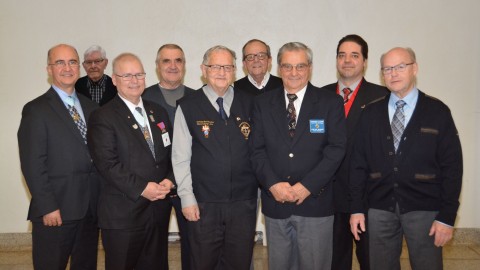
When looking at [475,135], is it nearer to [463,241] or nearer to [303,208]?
[463,241]

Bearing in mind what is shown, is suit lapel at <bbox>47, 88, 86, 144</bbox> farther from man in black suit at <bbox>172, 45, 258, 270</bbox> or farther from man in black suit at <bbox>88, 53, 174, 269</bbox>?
man in black suit at <bbox>172, 45, 258, 270</bbox>

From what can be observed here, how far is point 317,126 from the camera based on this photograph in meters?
2.71

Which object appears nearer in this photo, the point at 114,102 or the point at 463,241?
the point at 114,102

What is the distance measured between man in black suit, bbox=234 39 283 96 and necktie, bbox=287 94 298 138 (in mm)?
867

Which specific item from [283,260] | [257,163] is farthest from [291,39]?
[283,260]

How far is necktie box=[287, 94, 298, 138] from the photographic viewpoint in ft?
8.99

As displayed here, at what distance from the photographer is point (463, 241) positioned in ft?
16.0

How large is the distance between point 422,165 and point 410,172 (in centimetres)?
8

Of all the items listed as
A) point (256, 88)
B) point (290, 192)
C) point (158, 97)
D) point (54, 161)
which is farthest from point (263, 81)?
point (54, 161)

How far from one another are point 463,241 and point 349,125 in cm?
287

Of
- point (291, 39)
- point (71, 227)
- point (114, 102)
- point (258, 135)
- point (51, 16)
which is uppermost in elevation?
point (51, 16)

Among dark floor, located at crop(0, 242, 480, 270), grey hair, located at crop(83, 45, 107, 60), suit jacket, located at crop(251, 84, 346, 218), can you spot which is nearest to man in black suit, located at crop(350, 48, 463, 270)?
suit jacket, located at crop(251, 84, 346, 218)

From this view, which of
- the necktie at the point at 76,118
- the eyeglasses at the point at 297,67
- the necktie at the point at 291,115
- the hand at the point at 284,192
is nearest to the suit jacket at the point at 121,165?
the necktie at the point at 76,118

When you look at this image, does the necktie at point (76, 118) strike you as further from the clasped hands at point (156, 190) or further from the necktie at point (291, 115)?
the necktie at point (291, 115)
